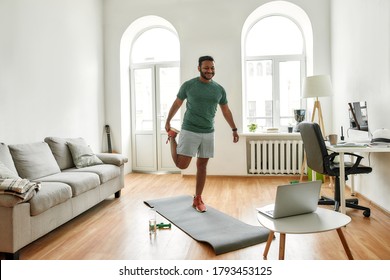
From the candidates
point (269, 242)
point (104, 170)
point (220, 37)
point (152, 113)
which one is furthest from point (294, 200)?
point (152, 113)

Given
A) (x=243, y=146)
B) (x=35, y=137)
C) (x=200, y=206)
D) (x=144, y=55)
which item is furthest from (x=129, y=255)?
(x=144, y=55)

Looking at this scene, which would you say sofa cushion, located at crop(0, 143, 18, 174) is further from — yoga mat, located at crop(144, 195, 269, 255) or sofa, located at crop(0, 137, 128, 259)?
yoga mat, located at crop(144, 195, 269, 255)

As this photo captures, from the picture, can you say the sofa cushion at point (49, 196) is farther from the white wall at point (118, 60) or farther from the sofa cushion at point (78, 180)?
the white wall at point (118, 60)

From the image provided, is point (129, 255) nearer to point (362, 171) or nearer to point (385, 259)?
point (385, 259)

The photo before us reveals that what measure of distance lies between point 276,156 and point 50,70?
3559 mm

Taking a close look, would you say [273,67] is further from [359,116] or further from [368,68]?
[359,116]

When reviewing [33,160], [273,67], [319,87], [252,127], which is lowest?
[33,160]

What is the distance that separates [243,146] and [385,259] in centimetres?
333

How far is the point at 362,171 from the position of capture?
331cm

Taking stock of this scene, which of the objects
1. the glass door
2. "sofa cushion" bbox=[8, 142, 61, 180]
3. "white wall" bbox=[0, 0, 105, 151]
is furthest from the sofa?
the glass door

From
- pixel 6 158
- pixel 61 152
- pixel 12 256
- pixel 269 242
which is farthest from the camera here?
pixel 61 152

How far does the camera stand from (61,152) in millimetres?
3979

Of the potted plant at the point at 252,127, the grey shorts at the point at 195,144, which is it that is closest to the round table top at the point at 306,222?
the grey shorts at the point at 195,144

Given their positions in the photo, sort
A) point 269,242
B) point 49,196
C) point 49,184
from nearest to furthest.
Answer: point 269,242 → point 49,196 → point 49,184
